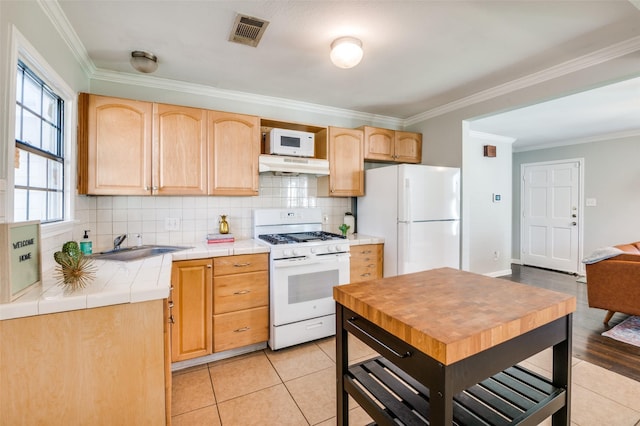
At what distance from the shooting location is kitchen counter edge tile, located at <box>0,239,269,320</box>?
44.7 inches

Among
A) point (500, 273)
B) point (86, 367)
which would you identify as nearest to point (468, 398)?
point (86, 367)

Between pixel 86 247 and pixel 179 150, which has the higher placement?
pixel 179 150

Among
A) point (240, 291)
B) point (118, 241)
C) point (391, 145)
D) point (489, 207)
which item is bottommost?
point (240, 291)

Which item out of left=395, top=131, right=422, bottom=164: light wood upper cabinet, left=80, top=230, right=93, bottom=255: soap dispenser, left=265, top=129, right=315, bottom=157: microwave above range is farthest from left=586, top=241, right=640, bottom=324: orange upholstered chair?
left=80, top=230, right=93, bottom=255: soap dispenser

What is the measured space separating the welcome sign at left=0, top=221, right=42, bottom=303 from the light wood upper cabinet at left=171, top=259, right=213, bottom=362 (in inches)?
37.0

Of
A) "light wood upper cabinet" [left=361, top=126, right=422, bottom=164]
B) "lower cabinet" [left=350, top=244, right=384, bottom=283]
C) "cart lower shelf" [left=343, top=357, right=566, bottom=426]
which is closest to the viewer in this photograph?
"cart lower shelf" [left=343, top=357, right=566, bottom=426]

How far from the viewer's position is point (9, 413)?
3.64 feet

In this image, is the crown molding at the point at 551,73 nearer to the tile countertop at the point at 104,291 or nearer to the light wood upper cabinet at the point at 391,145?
the light wood upper cabinet at the point at 391,145

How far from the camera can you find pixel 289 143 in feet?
9.55

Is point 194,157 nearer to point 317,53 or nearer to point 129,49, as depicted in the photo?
point 129,49

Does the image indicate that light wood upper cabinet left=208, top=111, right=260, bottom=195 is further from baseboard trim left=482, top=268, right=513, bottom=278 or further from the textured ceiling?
baseboard trim left=482, top=268, right=513, bottom=278

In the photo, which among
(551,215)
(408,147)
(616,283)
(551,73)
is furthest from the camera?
(551,215)

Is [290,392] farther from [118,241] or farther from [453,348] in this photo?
[118,241]

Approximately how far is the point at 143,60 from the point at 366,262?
2621 mm
